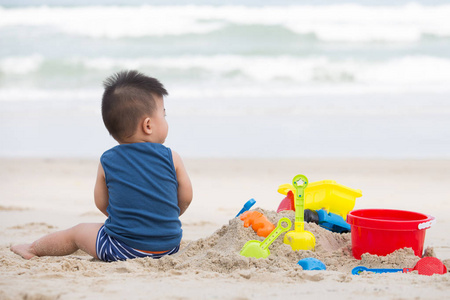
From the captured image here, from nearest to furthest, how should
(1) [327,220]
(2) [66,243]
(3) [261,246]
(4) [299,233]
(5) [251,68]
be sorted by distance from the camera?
(3) [261,246]
(4) [299,233]
(2) [66,243]
(1) [327,220]
(5) [251,68]

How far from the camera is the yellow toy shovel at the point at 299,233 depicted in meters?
2.47

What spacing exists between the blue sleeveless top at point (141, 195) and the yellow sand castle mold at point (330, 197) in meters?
0.95

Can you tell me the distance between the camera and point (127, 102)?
245cm

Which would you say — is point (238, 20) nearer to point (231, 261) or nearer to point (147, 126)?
point (147, 126)

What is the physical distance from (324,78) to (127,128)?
11847 mm

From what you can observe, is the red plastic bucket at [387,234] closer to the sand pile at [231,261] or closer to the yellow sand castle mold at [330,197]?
the sand pile at [231,261]

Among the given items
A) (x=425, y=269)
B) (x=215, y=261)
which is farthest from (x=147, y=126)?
(x=425, y=269)

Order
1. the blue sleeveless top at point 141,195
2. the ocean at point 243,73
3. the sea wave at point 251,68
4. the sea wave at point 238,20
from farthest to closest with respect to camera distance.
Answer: the sea wave at point 238,20, the sea wave at point 251,68, the ocean at point 243,73, the blue sleeveless top at point 141,195

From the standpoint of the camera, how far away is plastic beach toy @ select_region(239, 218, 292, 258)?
2.35 m

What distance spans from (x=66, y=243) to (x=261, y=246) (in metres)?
1.04

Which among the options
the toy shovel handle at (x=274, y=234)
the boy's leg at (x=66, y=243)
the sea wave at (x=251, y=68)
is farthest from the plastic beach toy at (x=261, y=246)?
Result: the sea wave at (x=251, y=68)

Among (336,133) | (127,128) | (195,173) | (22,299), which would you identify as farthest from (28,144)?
(22,299)

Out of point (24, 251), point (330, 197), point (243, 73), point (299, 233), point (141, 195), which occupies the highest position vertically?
point (243, 73)

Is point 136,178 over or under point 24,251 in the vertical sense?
over
